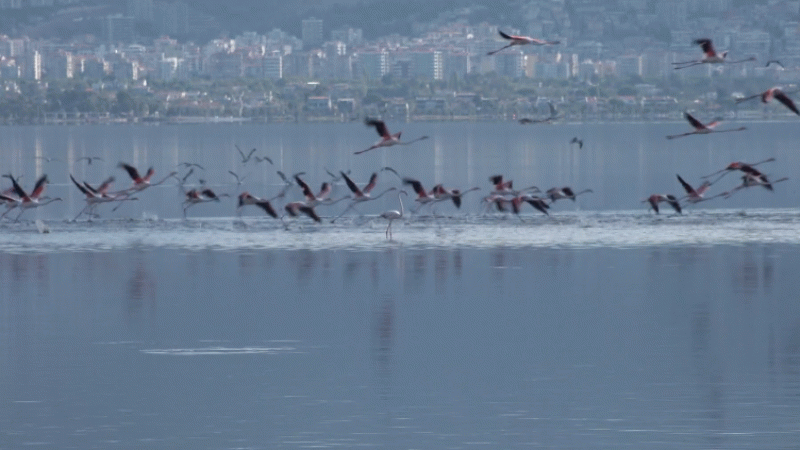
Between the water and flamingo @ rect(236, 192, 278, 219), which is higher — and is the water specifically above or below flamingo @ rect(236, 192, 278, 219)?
below

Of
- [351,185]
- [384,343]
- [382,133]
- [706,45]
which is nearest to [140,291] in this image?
[382,133]

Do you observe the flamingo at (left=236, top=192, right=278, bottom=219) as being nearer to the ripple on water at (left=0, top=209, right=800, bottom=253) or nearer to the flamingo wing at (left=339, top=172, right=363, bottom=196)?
the ripple on water at (left=0, top=209, right=800, bottom=253)

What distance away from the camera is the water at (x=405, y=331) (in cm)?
1531

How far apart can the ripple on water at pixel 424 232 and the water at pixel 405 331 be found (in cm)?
8

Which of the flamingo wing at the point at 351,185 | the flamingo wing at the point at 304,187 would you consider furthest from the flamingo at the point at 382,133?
the flamingo wing at the point at 304,187

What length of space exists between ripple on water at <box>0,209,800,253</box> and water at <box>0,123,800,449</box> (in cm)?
8

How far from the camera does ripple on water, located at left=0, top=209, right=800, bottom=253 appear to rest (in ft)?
97.4

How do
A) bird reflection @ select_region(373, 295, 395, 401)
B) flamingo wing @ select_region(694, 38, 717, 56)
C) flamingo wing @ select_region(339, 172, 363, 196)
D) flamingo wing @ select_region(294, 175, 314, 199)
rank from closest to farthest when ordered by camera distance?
bird reflection @ select_region(373, 295, 395, 401), flamingo wing @ select_region(694, 38, 717, 56), flamingo wing @ select_region(339, 172, 363, 196), flamingo wing @ select_region(294, 175, 314, 199)

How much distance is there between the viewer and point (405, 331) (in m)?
20.1

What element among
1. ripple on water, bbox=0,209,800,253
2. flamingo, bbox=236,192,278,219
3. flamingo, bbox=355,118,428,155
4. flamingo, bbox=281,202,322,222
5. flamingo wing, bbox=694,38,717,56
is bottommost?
ripple on water, bbox=0,209,800,253

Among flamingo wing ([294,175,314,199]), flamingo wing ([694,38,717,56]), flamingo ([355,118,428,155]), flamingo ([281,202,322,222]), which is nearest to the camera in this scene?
flamingo wing ([694,38,717,56])

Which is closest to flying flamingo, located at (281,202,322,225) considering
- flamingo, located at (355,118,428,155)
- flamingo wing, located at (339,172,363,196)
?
flamingo wing, located at (339,172,363,196)

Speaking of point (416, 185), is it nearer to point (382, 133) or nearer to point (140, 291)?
point (382, 133)

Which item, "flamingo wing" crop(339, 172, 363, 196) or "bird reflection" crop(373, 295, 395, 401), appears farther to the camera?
"flamingo wing" crop(339, 172, 363, 196)
